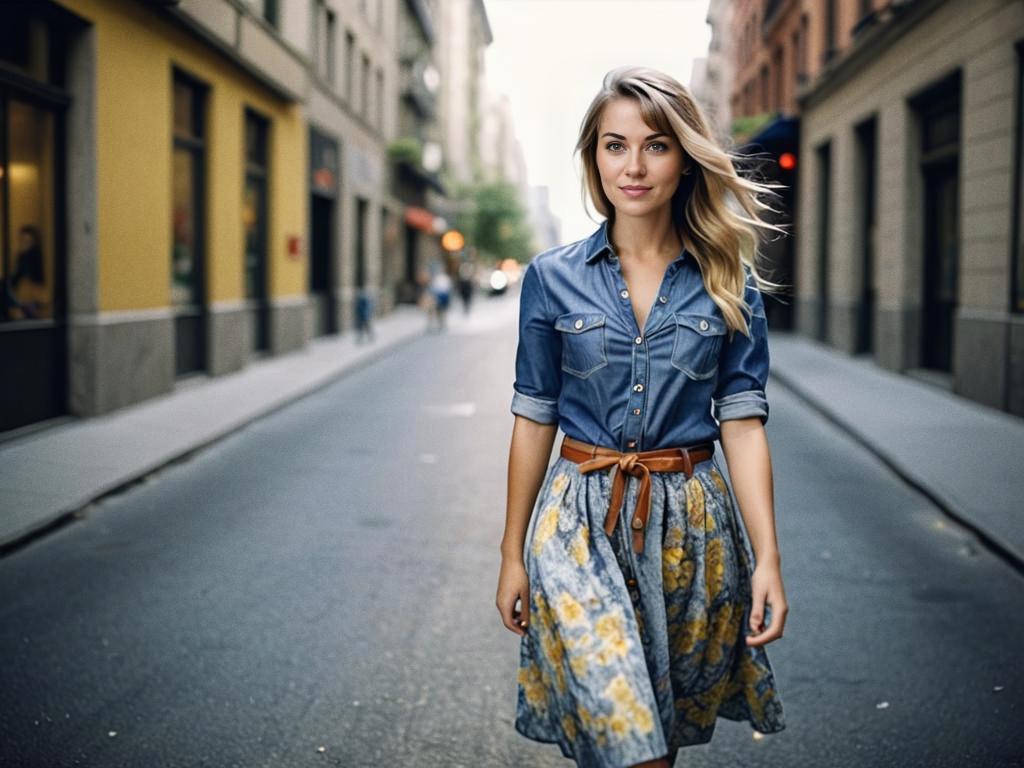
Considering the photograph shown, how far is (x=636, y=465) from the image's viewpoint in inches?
101

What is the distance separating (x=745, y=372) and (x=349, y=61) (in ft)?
94.0

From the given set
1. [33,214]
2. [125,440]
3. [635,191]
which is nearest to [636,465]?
[635,191]

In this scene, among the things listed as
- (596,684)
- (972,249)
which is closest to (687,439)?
(596,684)

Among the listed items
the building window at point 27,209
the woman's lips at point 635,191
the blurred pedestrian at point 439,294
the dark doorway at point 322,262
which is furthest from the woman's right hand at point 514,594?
the blurred pedestrian at point 439,294

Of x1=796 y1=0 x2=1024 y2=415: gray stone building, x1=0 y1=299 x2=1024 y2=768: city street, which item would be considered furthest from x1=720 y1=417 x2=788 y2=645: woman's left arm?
x1=796 y1=0 x2=1024 y2=415: gray stone building

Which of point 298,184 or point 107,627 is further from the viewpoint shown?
point 298,184

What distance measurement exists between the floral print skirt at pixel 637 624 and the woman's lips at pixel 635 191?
61 cm

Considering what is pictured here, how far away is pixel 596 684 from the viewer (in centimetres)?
235

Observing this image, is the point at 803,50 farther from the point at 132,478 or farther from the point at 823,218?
the point at 132,478

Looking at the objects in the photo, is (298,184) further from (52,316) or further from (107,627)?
(107,627)

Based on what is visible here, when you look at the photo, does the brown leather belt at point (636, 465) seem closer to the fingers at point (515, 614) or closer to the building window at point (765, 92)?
the fingers at point (515, 614)

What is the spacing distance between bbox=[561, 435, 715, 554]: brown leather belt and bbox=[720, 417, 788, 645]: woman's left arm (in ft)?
0.34

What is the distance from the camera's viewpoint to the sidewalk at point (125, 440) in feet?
25.4

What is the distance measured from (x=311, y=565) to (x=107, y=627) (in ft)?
4.41
